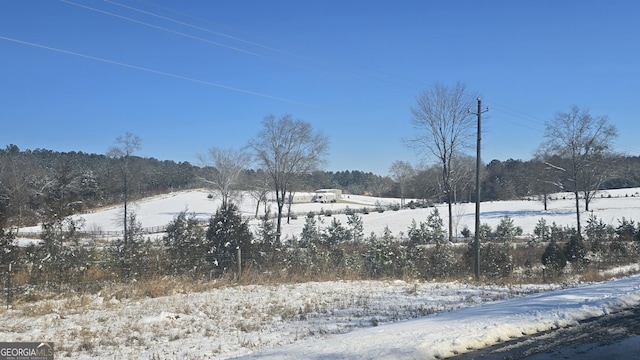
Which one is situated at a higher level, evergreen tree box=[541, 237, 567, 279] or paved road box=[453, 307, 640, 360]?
paved road box=[453, 307, 640, 360]

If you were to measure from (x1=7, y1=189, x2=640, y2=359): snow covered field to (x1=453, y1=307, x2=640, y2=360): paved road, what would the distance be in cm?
27

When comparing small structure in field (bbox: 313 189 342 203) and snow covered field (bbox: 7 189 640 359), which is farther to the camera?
small structure in field (bbox: 313 189 342 203)

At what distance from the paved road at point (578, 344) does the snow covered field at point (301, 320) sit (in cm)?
27

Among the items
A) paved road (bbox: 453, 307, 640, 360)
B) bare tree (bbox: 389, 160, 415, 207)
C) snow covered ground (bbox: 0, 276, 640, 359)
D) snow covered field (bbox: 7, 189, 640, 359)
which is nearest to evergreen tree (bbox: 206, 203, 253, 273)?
snow covered field (bbox: 7, 189, 640, 359)

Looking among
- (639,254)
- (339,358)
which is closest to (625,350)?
(339,358)

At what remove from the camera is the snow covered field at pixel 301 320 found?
597cm

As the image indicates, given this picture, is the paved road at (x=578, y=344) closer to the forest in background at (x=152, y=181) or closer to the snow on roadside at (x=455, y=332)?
the snow on roadside at (x=455, y=332)

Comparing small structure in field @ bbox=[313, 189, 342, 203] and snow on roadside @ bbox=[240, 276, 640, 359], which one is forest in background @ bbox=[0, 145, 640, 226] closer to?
small structure in field @ bbox=[313, 189, 342, 203]

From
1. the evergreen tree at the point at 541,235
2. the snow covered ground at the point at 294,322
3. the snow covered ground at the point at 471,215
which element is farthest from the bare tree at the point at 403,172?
the snow covered ground at the point at 294,322

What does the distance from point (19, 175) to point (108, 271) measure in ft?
134

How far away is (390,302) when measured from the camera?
33.3 ft

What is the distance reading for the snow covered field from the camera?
5.97 meters

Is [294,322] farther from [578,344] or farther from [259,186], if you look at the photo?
[259,186]

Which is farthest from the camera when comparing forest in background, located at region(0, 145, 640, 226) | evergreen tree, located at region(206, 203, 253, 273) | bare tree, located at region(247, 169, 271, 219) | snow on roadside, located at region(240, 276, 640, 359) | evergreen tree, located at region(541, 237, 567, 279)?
bare tree, located at region(247, 169, 271, 219)
